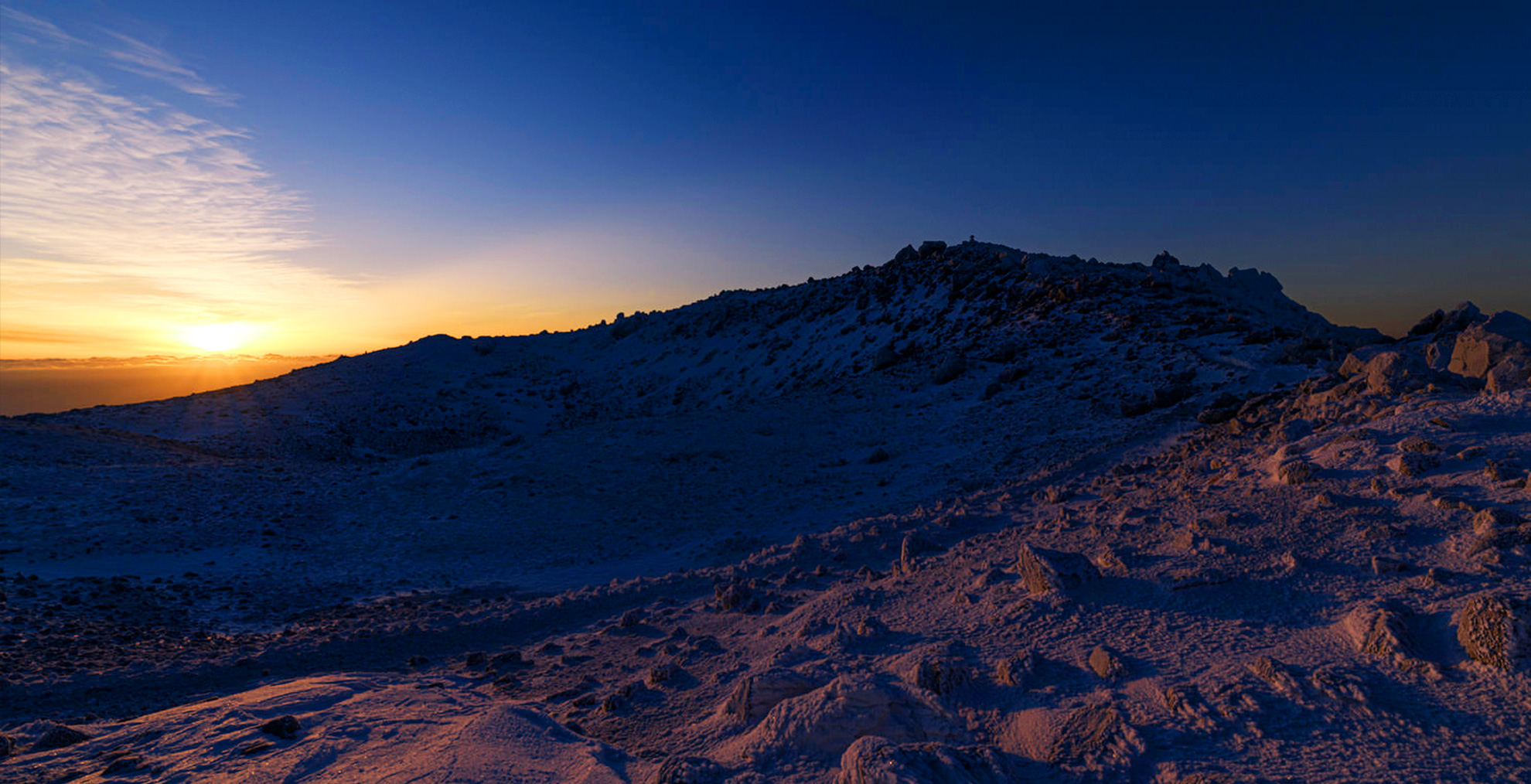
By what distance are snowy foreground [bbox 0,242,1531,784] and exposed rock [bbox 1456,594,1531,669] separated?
16 millimetres

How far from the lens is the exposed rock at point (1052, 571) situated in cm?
616

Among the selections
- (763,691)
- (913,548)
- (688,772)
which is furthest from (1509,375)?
(688,772)

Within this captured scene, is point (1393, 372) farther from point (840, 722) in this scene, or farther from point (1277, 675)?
point (840, 722)

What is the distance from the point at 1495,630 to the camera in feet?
13.8

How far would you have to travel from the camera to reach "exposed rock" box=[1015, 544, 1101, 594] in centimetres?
616

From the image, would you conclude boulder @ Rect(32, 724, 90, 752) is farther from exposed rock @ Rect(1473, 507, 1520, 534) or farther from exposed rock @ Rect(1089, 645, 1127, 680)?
exposed rock @ Rect(1473, 507, 1520, 534)

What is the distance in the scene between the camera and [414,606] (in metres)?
10.5

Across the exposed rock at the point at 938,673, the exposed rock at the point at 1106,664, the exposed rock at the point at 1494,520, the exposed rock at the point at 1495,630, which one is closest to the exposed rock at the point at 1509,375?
the exposed rock at the point at 1494,520

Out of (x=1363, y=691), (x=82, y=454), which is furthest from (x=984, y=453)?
(x=82, y=454)

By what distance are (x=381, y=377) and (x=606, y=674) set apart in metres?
30.1

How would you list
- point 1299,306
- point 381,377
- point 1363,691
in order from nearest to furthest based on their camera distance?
point 1363,691, point 1299,306, point 381,377

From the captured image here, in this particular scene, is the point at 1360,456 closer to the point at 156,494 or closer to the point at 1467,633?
the point at 1467,633

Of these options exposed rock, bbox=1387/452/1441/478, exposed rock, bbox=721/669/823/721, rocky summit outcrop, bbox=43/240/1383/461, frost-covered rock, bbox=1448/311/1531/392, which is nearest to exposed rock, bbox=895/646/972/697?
exposed rock, bbox=721/669/823/721

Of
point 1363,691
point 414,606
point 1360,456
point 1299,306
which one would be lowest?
point 414,606
